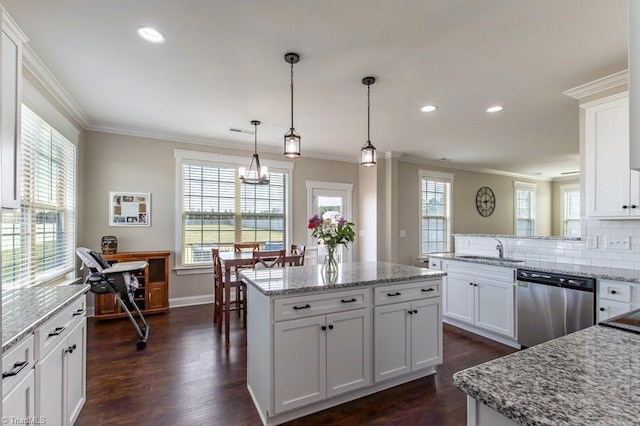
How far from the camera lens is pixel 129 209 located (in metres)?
4.48

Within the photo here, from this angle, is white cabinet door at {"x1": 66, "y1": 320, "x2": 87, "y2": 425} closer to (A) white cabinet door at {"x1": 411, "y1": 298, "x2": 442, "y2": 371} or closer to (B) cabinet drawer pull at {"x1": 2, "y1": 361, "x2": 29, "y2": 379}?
(B) cabinet drawer pull at {"x1": 2, "y1": 361, "x2": 29, "y2": 379}

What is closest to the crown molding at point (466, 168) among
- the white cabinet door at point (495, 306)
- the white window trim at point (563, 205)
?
the white window trim at point (563, 205)

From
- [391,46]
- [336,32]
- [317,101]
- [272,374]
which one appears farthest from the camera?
[317,101]

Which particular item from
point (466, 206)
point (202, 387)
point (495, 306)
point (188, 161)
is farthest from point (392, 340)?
point (466, 206)

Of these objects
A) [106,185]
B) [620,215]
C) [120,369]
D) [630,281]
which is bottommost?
[120,369]

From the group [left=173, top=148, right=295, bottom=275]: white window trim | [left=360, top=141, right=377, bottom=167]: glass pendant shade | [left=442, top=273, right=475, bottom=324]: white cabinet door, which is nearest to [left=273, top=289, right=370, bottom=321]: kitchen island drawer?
[left=360, top=141, right=377, bottom=167]: glass pendant shade

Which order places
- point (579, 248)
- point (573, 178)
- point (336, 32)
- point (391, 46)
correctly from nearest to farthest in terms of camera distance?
point (336, 32) → point (391, 46) → point (579, 248) → point (573, 178)

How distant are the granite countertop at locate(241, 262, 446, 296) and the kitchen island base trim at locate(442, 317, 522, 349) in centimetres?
155

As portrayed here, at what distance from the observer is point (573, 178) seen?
853cm

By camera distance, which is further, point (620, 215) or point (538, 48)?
point (620, 215)

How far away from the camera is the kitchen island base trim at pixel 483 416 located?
84 cm

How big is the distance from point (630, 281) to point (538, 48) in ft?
6.60

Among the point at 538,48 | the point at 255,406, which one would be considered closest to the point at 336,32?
the point at 538,48

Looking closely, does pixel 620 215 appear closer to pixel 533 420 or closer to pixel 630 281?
pixel 630 281
